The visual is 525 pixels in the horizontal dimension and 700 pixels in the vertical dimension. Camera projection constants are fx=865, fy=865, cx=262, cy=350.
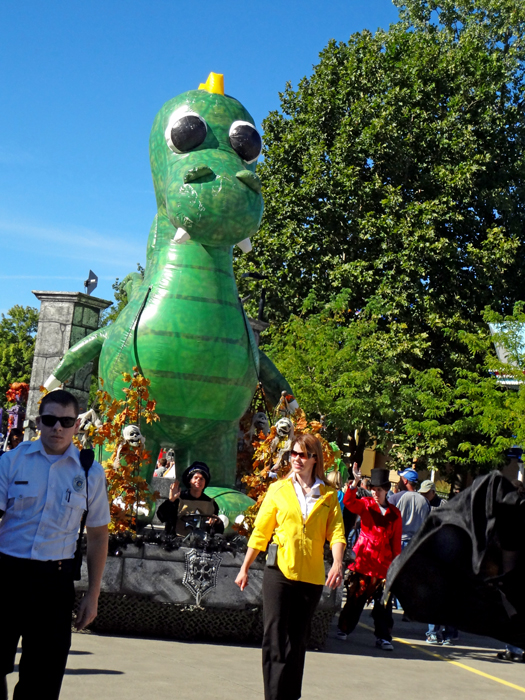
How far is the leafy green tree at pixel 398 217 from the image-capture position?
21922mm

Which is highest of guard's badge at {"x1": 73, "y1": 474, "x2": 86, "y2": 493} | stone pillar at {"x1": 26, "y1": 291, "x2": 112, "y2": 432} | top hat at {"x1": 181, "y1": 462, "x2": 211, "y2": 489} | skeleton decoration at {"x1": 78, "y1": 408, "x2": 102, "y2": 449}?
stone pillar at {"x1": 26, "y1": 291, "x2": 112, "y2": 432}

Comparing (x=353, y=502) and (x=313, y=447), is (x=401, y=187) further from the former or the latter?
(x=313, y=447)

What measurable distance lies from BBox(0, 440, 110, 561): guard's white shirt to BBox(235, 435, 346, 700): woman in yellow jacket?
4.31 ft

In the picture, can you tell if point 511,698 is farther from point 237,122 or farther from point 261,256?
point 261,256

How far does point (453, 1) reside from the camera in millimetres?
27438

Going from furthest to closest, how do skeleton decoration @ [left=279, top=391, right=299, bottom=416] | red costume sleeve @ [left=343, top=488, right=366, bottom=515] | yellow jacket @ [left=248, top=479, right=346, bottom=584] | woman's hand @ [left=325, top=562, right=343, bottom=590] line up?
1. skeleton decoration @ [left=279, top=391, right=299, bottom=416]
2. red costume sleeve @ [left=343, top=488, right=366, bottom=515]
3. woman's hand @ [left=325, top=562, right=343, bottom=590]
4. yellow jacket @ [left=248, top=479, right=346, bottom=584]

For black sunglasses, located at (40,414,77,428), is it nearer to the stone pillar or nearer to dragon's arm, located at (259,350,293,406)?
dragon's arm, located at (259,350,293,406)

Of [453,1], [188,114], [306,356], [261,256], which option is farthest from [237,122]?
[453,1]

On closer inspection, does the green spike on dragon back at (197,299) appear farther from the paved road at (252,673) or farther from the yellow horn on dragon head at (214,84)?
the paved road at (252,673)

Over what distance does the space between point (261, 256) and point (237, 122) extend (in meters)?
16.6

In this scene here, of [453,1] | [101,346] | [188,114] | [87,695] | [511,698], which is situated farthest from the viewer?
[453,1]

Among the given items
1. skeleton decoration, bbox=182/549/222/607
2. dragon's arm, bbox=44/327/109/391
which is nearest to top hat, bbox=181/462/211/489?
skeleton decoration, bbox=182/549/222/607

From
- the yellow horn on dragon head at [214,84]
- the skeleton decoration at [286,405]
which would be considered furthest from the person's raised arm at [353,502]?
the yellow horn on dragon head at [214,84]

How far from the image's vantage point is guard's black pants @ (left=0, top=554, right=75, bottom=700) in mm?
3129
